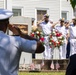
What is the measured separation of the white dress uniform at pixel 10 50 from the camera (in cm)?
426

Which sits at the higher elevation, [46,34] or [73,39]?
[46,34]

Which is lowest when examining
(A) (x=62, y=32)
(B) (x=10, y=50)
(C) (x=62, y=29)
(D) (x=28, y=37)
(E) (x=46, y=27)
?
(A) (x=62, y=32)

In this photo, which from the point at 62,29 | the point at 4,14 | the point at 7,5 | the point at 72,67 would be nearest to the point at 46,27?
the point at 62,29

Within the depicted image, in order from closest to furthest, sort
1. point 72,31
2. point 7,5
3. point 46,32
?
point 46,32, point 72,31, point 7,5

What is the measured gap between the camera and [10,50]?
4312mm

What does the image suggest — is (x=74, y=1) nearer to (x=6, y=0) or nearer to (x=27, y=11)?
(x=6, y=0)

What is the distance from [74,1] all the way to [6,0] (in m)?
19.7

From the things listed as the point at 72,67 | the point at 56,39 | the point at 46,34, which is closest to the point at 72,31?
the point at 46,34

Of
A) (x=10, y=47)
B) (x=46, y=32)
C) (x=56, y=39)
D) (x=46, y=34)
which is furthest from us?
(x=46, y=32)

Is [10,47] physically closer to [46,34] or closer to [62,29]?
[46,34]

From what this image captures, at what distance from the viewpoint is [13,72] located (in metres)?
4.34

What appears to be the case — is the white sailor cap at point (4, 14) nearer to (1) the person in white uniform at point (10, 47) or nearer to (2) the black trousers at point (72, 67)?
(1) the person in white uniform at point (10, 47)

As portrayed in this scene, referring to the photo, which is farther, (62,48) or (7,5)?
(7,5)

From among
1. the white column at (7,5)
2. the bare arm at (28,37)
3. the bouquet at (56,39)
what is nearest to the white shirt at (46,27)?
the bouquet at (56,39)
